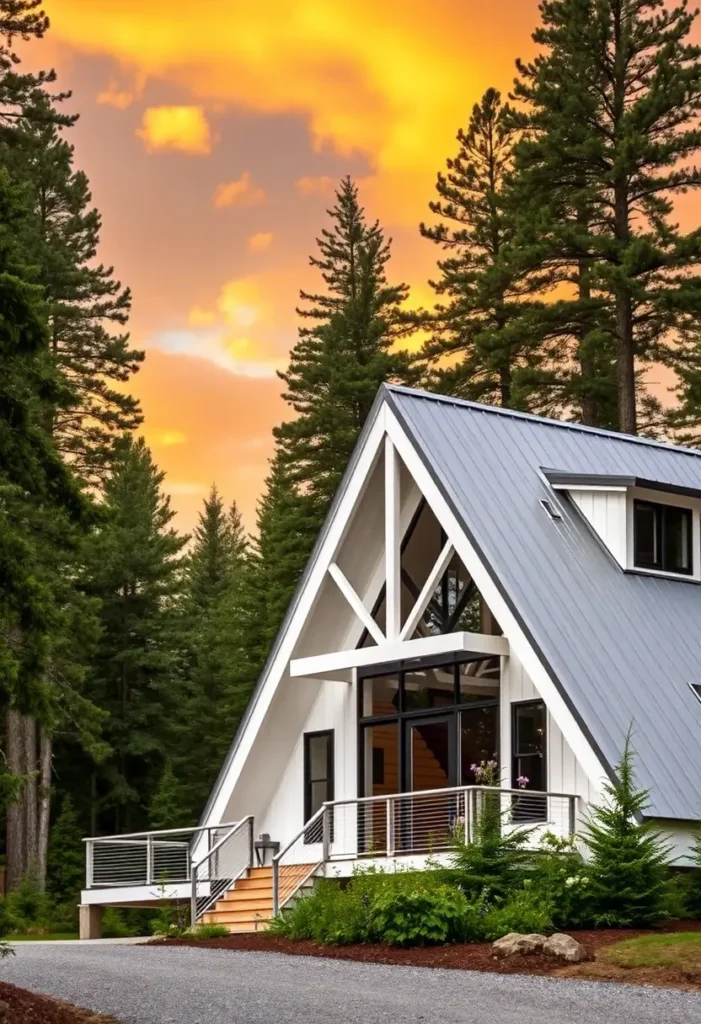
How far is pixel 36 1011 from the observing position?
13.5 meters

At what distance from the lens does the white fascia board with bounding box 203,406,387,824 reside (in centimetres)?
2623

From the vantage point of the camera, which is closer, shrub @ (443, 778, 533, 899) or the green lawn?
the green lawn

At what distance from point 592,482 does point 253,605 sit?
25591 millimetres

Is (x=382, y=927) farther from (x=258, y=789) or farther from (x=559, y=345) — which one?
(x=559, y=345)

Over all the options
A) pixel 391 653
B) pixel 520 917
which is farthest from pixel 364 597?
pixel 520 917

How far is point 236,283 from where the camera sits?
34.7 metres

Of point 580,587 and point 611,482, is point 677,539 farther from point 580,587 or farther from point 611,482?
point 580,587

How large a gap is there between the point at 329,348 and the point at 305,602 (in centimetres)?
2496

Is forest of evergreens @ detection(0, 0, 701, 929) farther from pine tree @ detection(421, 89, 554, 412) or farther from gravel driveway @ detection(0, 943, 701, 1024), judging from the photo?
gravel driveway @ detection(0, 943, 701, 1024)

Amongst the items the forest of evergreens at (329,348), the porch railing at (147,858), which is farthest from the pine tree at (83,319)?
the porch railing at (147,858)

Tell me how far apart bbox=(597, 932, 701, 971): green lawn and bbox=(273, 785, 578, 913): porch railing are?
329cm

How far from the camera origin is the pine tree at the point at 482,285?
44.4 meters

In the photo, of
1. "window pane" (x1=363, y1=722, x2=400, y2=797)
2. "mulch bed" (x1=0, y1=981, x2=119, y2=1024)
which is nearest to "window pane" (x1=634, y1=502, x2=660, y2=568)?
"window pane" (x1=363, y1=722, x2=400, y2=797)

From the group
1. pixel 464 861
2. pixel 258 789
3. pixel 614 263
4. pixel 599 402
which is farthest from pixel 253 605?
pixel 464 861
